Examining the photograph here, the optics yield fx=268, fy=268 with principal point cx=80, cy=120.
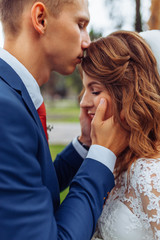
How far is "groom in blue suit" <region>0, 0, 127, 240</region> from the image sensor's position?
3.83 ft

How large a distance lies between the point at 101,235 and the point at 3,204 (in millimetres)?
1243

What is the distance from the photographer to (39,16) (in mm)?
1679

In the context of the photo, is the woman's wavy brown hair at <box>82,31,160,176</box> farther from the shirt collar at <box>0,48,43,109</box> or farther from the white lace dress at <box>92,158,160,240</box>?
the shirt collar at <box>0,48,43,109</box>

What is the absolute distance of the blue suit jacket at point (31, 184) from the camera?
1.15 m

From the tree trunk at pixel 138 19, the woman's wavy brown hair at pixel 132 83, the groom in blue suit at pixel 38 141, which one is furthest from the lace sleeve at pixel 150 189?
the tree trunk at pixel 138 19

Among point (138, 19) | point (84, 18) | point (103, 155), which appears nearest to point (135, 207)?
point (103, 155)

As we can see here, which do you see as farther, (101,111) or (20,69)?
(101,111)

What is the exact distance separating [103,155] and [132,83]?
0.72m

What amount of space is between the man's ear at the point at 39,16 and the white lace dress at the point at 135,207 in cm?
116

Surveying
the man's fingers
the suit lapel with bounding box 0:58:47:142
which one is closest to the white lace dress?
the man's fingers

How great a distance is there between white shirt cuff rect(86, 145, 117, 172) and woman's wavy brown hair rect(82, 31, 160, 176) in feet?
1.26

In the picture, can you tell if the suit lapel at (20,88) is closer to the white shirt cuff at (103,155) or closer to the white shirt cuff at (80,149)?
the white shirt cuff at (103,155)

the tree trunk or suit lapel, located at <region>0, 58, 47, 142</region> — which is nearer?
suit lapel, located at <region>0, 58, 47, 142</region>

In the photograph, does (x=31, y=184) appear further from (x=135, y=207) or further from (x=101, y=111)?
(x=135, y=207)
